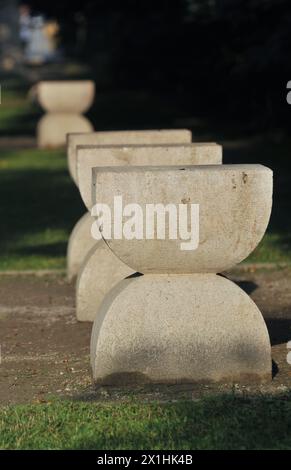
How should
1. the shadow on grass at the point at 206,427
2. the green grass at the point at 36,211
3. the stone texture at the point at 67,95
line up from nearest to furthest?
1. the shadow on grass at the point at 206,427
2. the green grass at the point at 36,211
3. the stone texture at the point at 67,95

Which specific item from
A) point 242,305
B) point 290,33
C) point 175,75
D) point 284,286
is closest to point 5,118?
point 175,75

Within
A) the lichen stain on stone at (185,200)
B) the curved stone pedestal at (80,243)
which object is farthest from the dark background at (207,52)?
the lichen stain on stone at (185,200)

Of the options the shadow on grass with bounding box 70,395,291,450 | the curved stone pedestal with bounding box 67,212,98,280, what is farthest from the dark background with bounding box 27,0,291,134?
the shadow on grass with bounding box 70,395,291,450

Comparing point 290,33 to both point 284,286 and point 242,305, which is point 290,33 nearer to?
point 284,286

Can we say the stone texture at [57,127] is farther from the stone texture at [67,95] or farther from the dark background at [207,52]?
the dark background at [207,52]

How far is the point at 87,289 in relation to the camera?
9422 millimetres

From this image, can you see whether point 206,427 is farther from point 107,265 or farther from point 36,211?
point 36,211

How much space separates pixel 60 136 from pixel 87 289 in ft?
56.1

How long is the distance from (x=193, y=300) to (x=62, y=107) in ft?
63.3

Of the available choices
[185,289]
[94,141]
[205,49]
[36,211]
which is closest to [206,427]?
[185,289]

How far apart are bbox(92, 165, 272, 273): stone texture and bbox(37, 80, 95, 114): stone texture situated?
1867 cm

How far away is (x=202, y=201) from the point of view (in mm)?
7168

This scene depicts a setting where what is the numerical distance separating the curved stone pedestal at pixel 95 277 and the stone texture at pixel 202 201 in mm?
2065

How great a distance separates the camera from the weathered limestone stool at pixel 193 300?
23.5 feet
